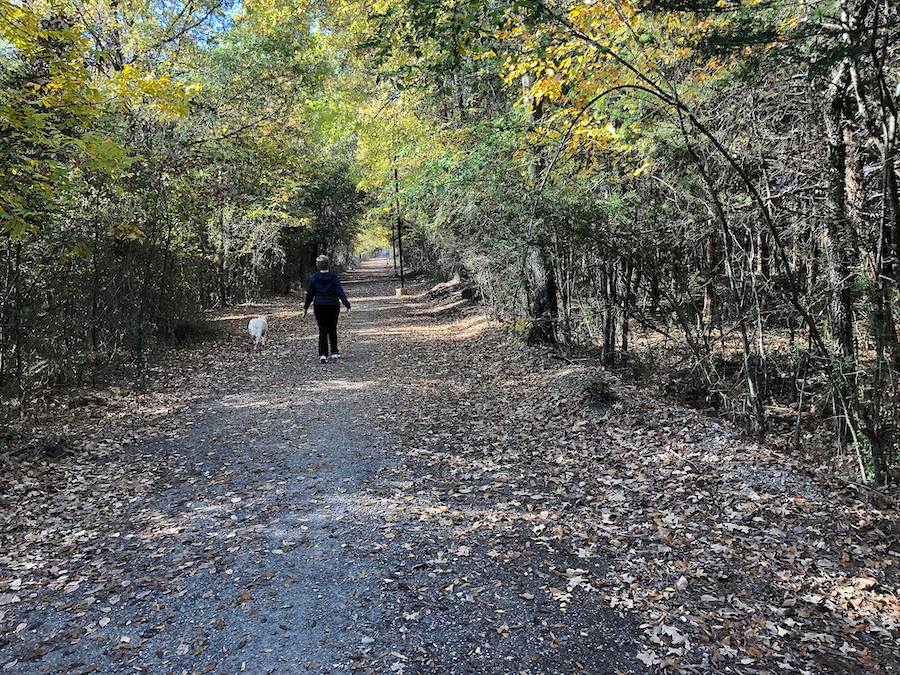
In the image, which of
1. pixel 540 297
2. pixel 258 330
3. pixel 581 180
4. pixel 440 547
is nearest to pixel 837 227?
pixel 581 180

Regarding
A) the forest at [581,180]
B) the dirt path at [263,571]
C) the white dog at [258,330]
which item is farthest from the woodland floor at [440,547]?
the white dog at [258,330]

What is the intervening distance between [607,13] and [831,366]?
458cm

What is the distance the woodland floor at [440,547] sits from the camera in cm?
324

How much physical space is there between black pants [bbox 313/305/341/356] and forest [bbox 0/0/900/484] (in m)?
2.77

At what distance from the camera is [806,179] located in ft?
19.5

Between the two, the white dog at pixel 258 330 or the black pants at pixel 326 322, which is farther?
the white dog at pixel 258 330

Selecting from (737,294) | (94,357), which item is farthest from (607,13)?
(94,357)

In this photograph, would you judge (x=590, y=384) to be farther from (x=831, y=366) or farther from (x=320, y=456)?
(x=320, y=456)

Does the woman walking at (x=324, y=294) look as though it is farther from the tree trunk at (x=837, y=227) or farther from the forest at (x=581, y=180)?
the tree trunk at (x=837, y=227)

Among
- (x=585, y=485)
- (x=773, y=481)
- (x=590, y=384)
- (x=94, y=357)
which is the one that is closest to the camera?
(x=773, y=481)

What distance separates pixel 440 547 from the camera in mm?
4266

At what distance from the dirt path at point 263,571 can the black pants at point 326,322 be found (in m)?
3.79

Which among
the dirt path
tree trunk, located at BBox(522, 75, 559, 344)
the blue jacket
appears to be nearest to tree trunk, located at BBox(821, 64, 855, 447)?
the dirt path

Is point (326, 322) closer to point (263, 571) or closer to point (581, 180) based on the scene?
point (581, 180)
